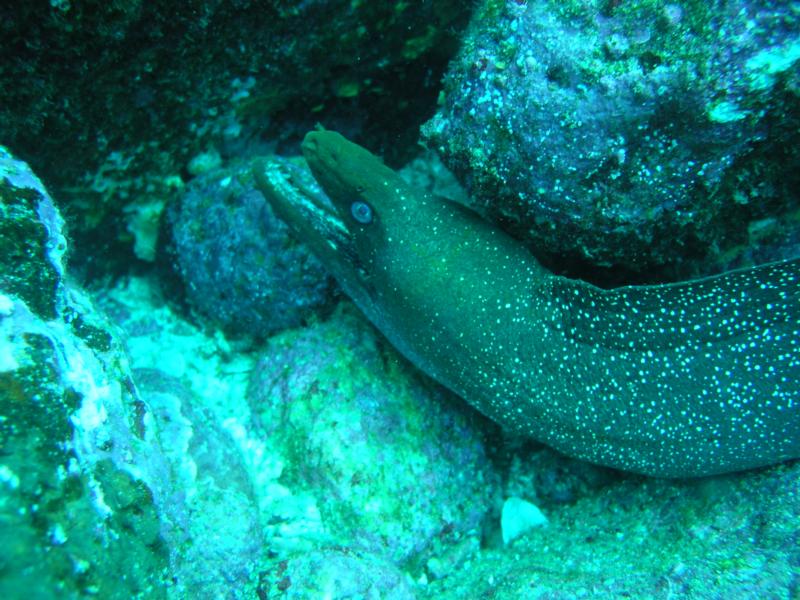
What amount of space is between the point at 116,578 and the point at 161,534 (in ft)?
0.89

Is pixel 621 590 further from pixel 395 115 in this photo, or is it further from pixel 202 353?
pixel 395 115

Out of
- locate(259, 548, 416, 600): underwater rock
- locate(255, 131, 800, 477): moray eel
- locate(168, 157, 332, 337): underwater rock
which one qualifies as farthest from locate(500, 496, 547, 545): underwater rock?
locate(168, 157, 332, 337): underwater rock

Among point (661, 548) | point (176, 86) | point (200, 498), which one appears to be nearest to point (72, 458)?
point (200, 498)

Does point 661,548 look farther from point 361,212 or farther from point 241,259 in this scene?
point 241,259

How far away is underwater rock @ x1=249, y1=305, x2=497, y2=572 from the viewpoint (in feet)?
9.20

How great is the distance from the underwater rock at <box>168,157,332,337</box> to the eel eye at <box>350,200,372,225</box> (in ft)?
2.16

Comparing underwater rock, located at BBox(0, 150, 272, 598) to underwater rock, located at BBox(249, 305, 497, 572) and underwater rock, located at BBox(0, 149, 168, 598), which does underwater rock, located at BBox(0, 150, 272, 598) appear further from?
underwater rock, located at BBox(249, 305, 497, 572)

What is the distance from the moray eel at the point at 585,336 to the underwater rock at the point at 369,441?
507 millimetres

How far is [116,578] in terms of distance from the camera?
1651 millimetres

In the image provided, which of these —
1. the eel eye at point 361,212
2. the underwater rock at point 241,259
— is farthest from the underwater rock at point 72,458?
the eel eye at point 361,212

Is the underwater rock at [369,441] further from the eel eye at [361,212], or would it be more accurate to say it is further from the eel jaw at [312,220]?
the eel eye at [361,212]

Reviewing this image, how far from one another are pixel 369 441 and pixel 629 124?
6.77 ft

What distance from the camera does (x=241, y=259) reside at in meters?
3.17

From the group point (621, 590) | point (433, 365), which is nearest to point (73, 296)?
point (433, 365)
